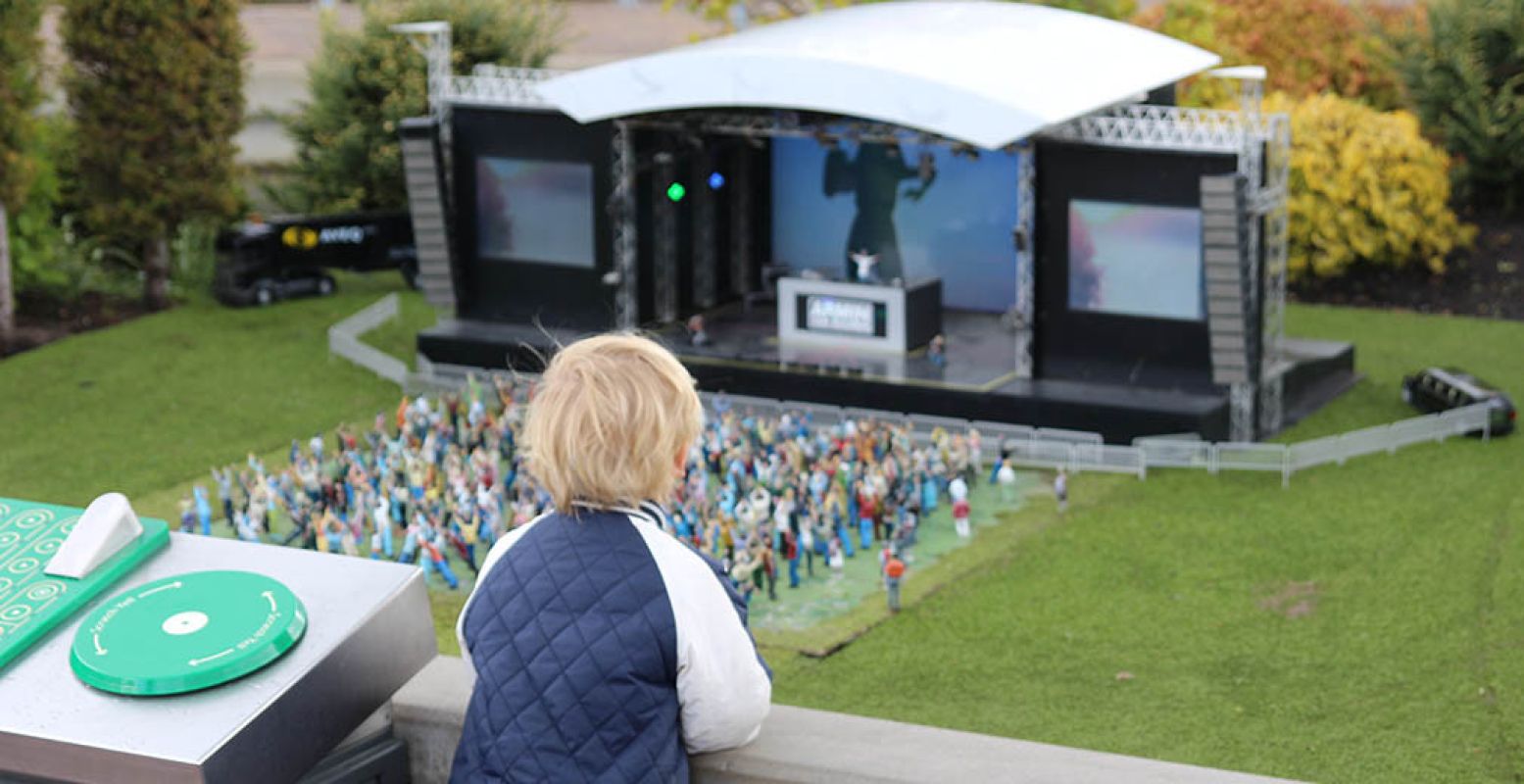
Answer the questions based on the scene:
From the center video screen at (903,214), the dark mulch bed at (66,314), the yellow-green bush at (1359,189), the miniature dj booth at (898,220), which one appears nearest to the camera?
the miniature dj booth at (898,220)

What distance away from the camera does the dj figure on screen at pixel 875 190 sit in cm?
2948

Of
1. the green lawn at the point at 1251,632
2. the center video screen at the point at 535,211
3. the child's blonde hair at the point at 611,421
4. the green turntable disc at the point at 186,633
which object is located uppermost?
the child's blonde hair at the point at 611,421

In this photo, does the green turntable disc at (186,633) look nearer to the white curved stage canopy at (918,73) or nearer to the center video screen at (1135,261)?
the white curved stage canopy at (918,73)

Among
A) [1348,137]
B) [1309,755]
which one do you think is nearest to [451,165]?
[1348,137]

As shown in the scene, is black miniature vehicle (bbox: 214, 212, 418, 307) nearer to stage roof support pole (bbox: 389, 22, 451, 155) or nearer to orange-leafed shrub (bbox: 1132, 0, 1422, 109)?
stage roof support pole (bbox: 389, 22, 451, 155)

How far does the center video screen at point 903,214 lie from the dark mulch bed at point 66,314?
10823 millimetres

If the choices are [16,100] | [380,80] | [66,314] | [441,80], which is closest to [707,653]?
[441,80]

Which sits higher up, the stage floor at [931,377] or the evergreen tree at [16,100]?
the evergreen tree at [16,100]

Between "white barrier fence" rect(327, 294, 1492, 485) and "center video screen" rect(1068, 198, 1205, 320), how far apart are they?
6.14 feet

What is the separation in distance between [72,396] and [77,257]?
20.9ft

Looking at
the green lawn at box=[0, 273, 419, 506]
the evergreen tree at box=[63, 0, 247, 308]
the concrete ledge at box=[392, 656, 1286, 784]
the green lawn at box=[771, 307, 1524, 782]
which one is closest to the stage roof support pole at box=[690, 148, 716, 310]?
the green lawn at box=[0, 273, 419, 506]

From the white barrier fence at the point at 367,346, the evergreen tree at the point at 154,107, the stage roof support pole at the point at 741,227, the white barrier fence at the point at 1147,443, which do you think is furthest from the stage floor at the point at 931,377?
the evergreen tree at the point at 154,107

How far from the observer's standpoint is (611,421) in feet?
14.6

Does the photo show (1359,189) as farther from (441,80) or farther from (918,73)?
(441,80)
